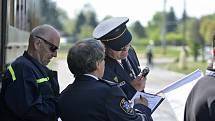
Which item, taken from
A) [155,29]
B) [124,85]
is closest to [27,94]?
[124,85]

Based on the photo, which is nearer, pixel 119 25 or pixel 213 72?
pixel 213 72

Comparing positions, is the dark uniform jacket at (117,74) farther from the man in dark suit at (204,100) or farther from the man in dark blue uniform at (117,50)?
the man in dark suit at (204,100)

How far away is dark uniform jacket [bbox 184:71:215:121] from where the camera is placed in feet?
8.84

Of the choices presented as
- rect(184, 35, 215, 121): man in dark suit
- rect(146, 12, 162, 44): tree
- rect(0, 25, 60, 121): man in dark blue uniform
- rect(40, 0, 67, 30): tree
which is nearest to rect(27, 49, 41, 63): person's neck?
rect(0, 25, 60, 121): man in dark blue uniform

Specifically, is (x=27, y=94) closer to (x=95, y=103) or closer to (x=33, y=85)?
(x=33, y=85)

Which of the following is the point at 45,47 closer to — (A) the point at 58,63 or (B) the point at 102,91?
(B) the point at 102,91

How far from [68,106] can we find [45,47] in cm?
56

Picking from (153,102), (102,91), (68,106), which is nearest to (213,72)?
(153,102)

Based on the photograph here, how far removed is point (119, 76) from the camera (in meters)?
3.37

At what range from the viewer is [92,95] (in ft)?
8.69

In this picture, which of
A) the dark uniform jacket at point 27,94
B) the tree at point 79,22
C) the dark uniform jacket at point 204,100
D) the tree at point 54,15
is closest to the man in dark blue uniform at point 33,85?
the dark uniform jacket at point 27,94

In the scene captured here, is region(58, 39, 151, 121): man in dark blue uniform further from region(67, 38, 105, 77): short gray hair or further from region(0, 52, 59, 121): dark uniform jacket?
region(0, 52, 59, 121): dark uniform jacket

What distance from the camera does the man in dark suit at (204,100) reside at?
270 centimetres

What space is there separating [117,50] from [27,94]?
73cm
